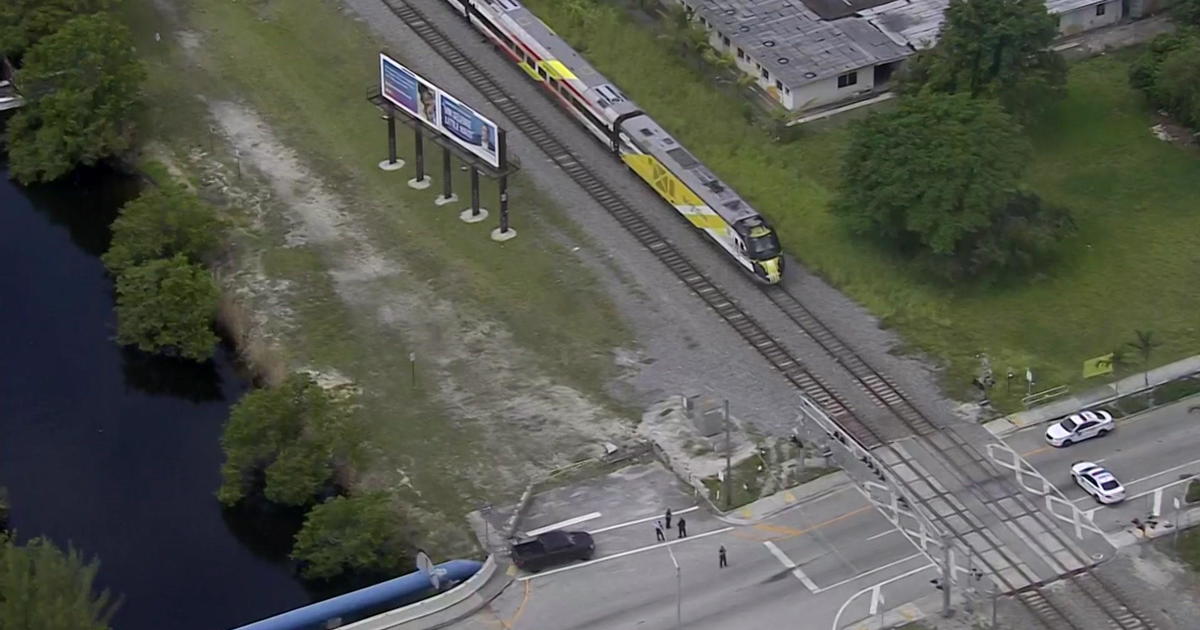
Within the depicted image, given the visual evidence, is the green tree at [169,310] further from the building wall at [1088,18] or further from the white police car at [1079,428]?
the building wall at [1088,18]

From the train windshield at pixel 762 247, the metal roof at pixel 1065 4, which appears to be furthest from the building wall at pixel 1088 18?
the train windshield at pixel 762 247

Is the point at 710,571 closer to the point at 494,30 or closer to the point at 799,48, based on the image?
the point at 799,48

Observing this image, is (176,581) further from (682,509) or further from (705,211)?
(705,211)

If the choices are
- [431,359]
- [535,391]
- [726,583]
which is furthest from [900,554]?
[431,359]

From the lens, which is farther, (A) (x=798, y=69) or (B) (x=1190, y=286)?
(A) (x=798, y=69)

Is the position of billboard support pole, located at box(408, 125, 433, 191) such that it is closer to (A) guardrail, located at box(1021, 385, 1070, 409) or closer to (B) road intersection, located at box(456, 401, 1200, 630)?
(B) road intersection, located at box(456, 401, 1200, 630)

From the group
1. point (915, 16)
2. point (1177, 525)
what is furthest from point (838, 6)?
point (1177, 525)
